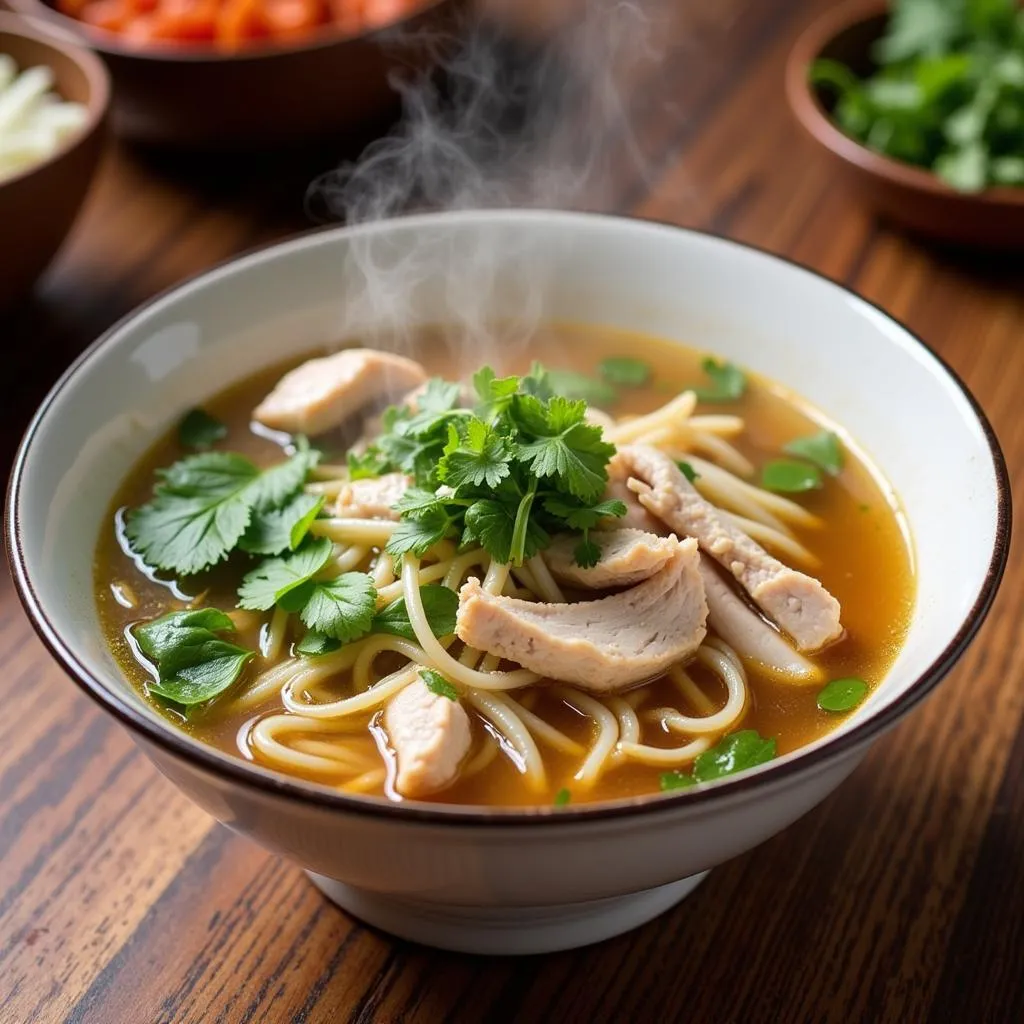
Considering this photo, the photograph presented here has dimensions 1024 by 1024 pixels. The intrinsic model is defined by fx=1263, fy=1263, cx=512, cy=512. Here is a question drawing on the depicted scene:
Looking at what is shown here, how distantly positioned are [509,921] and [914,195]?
2.89 m

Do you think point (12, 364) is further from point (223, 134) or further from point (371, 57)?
point (371, 57)

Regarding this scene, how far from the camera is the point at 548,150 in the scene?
15.1 ft

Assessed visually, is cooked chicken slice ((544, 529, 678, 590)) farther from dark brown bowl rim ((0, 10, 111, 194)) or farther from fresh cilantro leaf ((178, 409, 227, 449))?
dark brown bowl rim ((0, 10, 111, 194))

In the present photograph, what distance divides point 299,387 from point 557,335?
76 centimetres

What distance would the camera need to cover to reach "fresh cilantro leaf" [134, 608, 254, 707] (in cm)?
250

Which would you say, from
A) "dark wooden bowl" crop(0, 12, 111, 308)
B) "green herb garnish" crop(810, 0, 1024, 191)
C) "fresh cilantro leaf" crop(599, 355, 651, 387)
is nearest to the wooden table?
"fresh cilantro leaf" crop(599, 355, 651, 387)

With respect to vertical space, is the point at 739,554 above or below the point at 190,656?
above

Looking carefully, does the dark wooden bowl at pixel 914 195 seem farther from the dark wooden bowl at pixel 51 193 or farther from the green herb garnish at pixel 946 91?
the dark wooden bowl at pixel 51 193

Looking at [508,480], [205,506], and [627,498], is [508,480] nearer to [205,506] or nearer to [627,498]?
[627,498]

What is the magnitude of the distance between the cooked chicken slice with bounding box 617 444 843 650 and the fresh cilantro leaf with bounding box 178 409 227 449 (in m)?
1.04

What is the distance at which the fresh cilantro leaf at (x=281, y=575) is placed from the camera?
262cm

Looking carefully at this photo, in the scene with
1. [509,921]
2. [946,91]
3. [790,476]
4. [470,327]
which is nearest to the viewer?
[509,921]

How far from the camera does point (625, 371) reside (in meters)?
3.39

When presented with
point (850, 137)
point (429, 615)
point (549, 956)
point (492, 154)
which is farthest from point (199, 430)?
point (850, 137)
